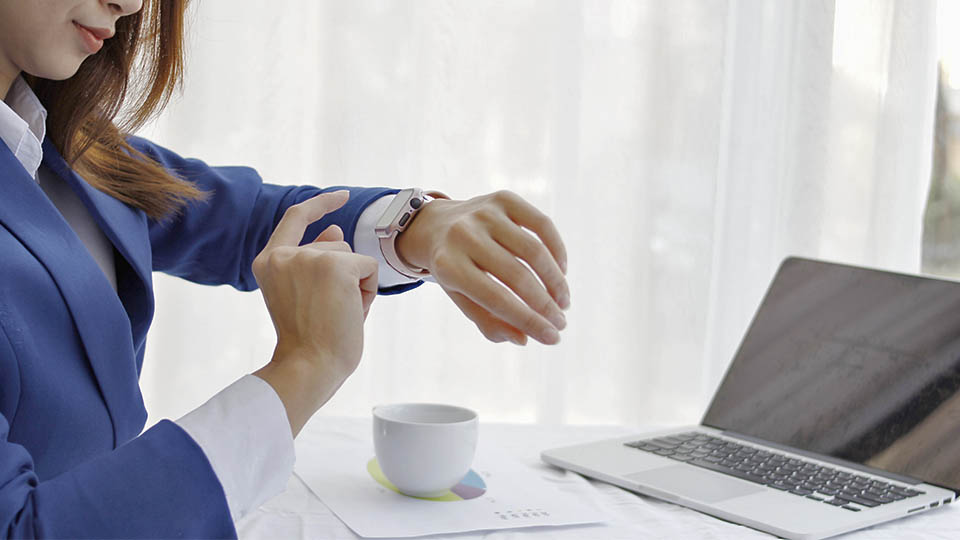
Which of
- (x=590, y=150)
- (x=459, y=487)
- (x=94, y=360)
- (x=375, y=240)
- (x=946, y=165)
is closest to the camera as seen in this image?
(x=94, y=360)

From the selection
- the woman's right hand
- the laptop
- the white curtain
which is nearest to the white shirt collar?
the woman's right hand

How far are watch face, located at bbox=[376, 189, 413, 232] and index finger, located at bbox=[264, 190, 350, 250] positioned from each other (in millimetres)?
102

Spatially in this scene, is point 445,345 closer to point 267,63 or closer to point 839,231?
point 267,63

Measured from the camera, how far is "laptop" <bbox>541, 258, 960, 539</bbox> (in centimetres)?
77

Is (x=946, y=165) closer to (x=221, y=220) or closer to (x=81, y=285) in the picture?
(x=221, y=220)

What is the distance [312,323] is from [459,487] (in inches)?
10.7

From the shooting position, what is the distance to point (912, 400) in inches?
33.9

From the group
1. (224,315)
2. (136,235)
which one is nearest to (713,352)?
(224,315)

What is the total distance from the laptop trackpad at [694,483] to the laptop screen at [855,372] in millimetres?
→ 131

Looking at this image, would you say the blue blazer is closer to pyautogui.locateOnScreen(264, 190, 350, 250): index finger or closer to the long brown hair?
the long brown hair

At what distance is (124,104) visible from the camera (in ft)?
2.98

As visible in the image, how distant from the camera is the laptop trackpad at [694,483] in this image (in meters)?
0.77

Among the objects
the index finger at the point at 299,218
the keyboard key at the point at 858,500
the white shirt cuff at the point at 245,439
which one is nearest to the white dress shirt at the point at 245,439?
the white shirt cuff at the point at 245,439

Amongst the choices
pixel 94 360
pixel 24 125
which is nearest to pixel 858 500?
pixel 94 360
